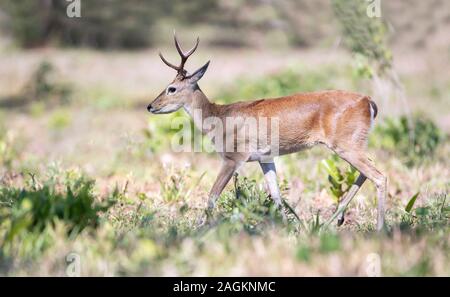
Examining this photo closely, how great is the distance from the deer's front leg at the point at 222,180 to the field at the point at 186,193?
117mm

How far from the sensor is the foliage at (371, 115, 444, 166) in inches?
389

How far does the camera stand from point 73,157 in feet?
34.6

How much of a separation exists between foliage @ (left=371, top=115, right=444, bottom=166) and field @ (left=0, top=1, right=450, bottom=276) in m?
0.02

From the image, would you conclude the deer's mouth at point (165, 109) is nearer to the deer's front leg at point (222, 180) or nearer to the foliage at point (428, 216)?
the deer's front leg at point (222, 180)

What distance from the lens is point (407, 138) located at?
1002 centimetres

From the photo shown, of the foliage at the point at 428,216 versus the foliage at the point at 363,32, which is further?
the foliage at the point at 363,32

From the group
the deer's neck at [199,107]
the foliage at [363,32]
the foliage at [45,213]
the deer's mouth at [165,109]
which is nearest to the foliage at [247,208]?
the foliage at [45,213]

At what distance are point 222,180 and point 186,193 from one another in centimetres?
102

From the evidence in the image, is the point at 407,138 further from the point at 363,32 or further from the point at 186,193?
→ the point at 186,193

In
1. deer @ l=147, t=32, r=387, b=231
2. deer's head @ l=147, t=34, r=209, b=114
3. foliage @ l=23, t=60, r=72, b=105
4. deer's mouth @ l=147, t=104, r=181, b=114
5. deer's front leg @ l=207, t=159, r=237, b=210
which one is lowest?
deer's front leg @ l=207, t=159, r=237, b=210

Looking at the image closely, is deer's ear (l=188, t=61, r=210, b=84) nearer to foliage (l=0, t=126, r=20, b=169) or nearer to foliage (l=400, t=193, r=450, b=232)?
foliage (l=400, t=193, r=450, b=232)

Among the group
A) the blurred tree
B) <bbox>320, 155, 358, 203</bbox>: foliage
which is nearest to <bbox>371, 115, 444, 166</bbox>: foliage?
<bbox>320, 155, 358, 203</bbox>: foliage

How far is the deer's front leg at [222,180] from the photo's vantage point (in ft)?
22.7
